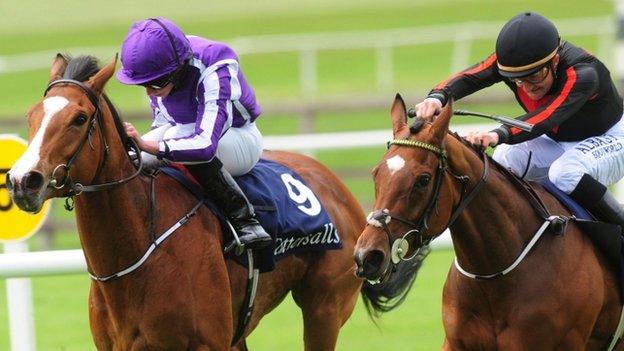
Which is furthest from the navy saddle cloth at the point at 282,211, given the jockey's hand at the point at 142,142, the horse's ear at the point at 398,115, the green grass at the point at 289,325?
the green grass at the point at 289,325

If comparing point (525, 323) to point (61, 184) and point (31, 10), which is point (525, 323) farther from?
point (31, 10)

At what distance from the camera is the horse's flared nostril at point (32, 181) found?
450 centimetres

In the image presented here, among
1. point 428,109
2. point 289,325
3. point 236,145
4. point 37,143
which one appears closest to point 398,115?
point 428,109

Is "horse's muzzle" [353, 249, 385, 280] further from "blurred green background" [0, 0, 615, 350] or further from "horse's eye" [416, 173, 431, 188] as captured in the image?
"blurred green background" [0, 0, 615, 350]

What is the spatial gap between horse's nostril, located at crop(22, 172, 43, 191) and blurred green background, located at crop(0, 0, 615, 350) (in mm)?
3532

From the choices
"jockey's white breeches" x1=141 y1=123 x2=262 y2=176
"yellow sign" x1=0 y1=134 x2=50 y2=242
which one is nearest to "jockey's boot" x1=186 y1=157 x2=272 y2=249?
"jockey's white breeches" x1=141 y1=123 x2=262 y2=176

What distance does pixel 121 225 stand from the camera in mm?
5082

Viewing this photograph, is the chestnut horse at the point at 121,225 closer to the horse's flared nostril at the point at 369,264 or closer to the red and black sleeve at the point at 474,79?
the horse's flared nostril at the point at 369,264

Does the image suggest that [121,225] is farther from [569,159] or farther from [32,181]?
[569,159]

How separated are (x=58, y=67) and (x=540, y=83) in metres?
1.98

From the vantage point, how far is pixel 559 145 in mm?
5590

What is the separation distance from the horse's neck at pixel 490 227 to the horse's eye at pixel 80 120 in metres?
1.45

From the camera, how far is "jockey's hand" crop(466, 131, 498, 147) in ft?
16.0

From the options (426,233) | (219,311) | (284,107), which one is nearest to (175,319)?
(219,311)
